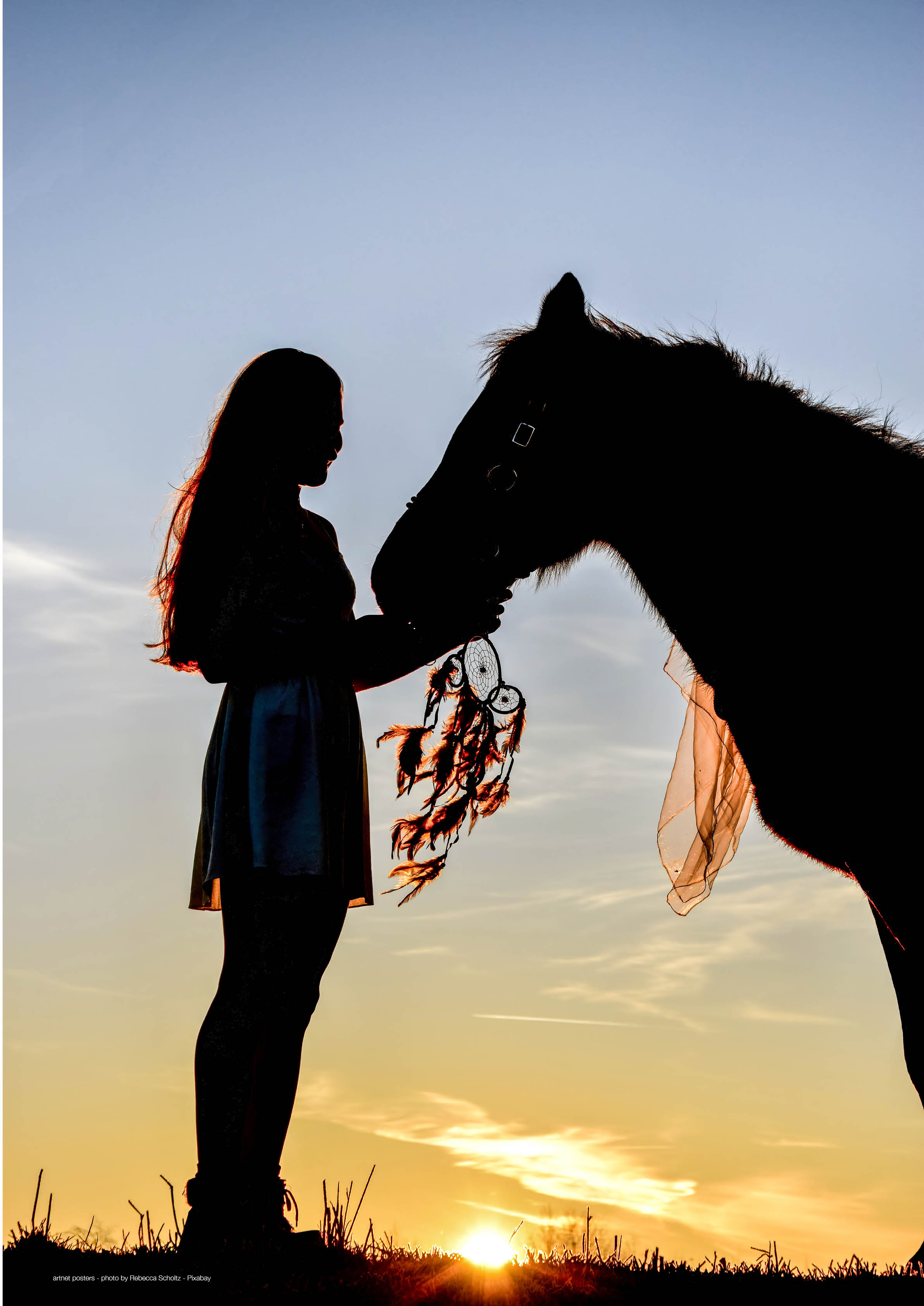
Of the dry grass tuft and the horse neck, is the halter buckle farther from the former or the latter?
the dry grass tuft

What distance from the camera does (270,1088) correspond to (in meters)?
2.60

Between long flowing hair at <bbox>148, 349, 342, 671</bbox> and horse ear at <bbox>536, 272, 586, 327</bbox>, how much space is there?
28.0 inches

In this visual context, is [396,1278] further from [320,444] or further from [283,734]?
[320,444]

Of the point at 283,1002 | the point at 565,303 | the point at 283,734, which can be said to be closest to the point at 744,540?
the point at 565,303

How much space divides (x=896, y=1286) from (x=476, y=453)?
269 cm

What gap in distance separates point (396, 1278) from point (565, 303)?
2776mm

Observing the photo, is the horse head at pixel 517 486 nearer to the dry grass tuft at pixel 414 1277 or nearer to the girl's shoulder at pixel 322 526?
the girl's shoulder at pixel 322 526

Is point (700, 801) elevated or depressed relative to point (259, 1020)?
elevated

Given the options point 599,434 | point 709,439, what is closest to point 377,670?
point 599,434

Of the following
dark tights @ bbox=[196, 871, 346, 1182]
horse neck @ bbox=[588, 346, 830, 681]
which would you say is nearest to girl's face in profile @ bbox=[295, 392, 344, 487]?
horse neck @ bbox=[588, 346, 830, 681]

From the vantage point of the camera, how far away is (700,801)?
3648mm

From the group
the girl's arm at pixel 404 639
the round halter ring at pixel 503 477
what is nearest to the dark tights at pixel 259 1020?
the girl's arm at pixel 404 639

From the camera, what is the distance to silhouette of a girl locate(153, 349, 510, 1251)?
2512 millimetres

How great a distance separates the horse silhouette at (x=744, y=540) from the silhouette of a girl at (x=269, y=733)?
0.29 metres
